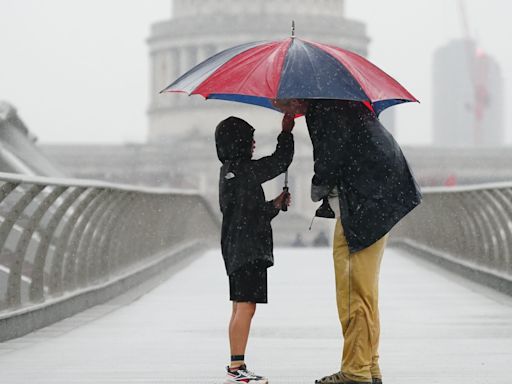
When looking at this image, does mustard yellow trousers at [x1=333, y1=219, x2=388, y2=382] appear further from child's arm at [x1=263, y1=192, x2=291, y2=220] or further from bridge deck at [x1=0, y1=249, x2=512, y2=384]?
bridge deck at [x1=0, y1=249, x2=512, y2=384]

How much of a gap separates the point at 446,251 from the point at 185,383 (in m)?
11.3

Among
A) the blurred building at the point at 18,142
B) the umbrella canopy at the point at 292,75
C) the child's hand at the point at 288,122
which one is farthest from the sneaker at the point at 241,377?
the blurred building at the point at 18,142

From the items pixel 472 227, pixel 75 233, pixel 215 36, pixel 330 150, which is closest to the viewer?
pixel 330 150

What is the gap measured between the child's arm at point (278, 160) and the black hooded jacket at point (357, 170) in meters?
0.25

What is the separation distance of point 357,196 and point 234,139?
675 millimetres

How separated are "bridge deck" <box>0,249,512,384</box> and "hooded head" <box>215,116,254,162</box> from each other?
1.34 metres

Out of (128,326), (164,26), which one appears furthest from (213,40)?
(128,326)

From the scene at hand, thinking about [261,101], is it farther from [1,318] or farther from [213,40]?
[213,40]

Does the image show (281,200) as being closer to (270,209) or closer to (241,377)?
(270,209)

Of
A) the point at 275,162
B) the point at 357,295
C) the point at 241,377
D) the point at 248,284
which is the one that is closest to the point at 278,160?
the point at 275,162

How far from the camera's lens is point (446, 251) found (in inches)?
730

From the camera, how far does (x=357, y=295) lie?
7016mm

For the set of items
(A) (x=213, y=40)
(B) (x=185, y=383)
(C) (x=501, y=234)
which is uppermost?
(A) (x=213, y=40)

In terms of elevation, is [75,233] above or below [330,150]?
below
